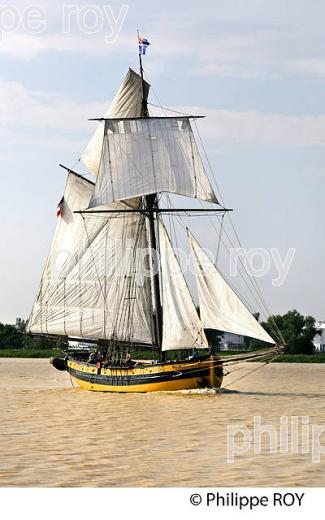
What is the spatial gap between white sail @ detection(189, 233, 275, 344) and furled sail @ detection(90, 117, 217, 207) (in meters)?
7.64

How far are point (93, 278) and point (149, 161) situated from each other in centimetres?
757

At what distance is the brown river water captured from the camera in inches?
783

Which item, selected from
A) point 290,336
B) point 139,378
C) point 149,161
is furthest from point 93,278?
point 290,336

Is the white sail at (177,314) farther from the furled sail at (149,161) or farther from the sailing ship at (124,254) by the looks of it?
the furled sail at (149,161)

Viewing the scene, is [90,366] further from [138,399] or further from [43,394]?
[138,399]

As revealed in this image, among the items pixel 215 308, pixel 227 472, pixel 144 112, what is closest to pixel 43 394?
pixel 215 308

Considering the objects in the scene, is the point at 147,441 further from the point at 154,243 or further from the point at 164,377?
the point at 154,243

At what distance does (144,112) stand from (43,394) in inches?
696

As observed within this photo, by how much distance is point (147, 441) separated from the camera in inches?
1040

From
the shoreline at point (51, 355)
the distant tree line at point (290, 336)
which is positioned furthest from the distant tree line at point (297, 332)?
the shoreline at point (51, 355)

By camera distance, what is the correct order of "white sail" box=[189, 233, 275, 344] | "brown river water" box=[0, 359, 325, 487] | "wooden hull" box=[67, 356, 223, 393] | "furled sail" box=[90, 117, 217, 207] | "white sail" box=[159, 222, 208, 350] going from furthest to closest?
"furled sail" box=[90, 117, 217, 207] → "wooden hull" box=[67, 356, 223, 393] → "white sail" box=[159, 222, 208, 350] → "white sail" box=[189, 233, 275, 344] → "brown river water" box=[0, 359, 325, 487]

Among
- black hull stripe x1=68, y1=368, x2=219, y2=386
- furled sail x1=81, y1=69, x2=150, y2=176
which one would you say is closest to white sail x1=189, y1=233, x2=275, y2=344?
black hull stripe x1=68, y1=368, x2=219, y2=386

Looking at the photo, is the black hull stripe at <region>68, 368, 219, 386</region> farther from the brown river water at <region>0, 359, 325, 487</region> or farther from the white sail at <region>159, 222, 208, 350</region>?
the white sail at <region>159, 222, 208, 350</region>

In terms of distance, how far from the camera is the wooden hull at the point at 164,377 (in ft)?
151
